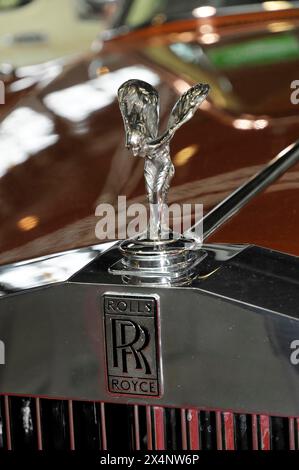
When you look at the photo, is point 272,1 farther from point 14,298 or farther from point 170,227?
point 14,298

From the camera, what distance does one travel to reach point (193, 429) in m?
1.00

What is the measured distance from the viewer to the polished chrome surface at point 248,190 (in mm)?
1084

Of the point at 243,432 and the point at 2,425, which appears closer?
the point at 243,432

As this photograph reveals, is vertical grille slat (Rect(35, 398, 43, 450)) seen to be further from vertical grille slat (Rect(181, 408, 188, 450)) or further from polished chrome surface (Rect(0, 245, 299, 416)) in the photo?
vertical grille slat (Rect(181, 408, 188, 450))

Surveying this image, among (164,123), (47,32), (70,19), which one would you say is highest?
(47,32)

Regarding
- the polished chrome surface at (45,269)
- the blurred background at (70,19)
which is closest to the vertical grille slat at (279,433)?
the polished chrome surface at (45,269)

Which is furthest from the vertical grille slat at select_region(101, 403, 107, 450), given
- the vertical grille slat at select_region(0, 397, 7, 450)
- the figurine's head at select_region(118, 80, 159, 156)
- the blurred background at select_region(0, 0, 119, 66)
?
the blurred background at select_region(0, 0, 119, 66)

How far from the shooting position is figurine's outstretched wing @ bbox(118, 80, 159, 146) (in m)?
0.96

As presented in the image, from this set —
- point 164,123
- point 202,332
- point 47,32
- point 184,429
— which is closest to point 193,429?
point 184,429

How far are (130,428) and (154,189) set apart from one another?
23cm

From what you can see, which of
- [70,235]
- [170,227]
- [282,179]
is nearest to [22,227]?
[70,235]

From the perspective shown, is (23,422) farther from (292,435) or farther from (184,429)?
(292,435)

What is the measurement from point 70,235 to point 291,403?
1.05 ft

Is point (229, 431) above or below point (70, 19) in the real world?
below
